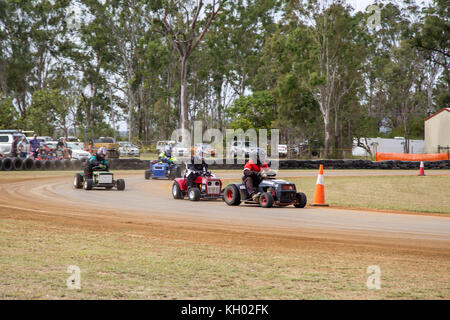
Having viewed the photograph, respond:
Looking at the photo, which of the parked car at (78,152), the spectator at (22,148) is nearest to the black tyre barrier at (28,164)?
the spectator at (22,148)

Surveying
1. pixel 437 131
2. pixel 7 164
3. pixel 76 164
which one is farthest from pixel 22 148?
pixel 437 131

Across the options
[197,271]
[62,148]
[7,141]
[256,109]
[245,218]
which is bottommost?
[197,271]

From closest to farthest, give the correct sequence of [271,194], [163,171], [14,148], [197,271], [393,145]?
[197,271] → [271,194] → [163,171] → [14,148] → [393,145]

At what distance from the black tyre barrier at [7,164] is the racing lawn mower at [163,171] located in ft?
29.7

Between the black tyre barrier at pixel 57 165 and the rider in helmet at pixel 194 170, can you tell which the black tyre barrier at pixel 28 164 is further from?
the rider in helmet at pixel 194 170

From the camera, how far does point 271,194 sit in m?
13.6

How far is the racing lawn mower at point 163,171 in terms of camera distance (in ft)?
82.6

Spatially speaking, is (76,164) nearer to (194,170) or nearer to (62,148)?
(62,148)

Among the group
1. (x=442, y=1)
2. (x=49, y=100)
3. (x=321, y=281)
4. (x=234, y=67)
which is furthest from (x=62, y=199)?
(x=234, y=67)

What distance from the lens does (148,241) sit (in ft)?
27.5

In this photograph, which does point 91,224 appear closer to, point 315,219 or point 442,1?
point 315,219

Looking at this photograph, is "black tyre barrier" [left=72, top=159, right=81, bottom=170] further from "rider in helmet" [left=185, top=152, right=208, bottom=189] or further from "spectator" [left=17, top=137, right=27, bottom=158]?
"rider in helmet" [left=185, top=152, right=208, bottom=189]

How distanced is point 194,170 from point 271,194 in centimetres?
293

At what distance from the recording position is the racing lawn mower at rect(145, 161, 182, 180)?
2518cm
